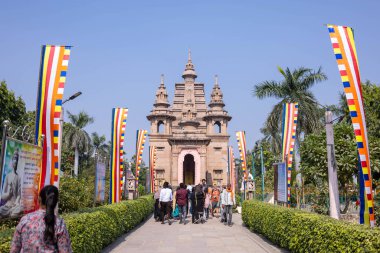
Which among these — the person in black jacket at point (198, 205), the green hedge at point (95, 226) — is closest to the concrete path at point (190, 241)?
the green hedge at point (95, 226)

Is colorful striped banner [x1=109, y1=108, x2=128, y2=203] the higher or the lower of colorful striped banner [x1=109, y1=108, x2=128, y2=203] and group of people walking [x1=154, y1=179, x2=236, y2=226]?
the higher

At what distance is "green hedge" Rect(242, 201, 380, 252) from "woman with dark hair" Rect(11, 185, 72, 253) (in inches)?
177

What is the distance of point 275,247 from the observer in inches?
471

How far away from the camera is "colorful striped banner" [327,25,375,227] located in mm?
8352

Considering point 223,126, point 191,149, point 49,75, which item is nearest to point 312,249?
point 49,75

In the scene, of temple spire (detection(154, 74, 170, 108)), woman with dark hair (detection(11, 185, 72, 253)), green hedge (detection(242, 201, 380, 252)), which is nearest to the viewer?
woman with dark hair (detection(11, 185, 72, 253))

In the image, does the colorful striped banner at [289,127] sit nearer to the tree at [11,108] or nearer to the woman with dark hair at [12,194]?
the woman with dark hair at [12,194]

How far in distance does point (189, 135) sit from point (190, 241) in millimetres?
40184

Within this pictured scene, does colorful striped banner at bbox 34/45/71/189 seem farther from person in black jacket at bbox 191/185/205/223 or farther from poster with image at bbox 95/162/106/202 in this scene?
person in black jacket at bbox 191/185/205/223

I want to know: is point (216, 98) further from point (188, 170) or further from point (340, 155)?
point (340, 155)

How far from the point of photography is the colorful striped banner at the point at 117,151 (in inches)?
643

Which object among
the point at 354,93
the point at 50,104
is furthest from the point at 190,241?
the point at 354,93

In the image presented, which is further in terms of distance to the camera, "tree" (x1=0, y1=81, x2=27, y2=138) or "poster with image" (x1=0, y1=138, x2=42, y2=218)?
"tree" (x1=0, y1=81, x2=27, y2=138)

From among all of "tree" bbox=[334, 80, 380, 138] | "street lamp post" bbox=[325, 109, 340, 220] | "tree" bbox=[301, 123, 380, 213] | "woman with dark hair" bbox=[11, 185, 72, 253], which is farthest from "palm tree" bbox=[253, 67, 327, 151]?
"woman with dark hair" bbox=[11, 185, 72, 253]
